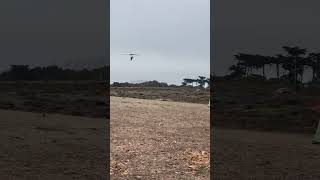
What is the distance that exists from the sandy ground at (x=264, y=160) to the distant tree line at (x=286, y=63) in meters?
8.93

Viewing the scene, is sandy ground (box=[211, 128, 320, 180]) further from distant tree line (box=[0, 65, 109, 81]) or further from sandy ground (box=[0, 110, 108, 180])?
distant tree line (box=[0, 65, 109, 81])

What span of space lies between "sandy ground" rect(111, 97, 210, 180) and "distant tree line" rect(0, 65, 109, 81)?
2.18m

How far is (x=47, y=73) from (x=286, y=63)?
480 inches

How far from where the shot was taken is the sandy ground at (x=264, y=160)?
1032 centimetres

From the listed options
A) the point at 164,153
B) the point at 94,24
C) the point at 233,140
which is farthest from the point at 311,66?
the point at 164,153

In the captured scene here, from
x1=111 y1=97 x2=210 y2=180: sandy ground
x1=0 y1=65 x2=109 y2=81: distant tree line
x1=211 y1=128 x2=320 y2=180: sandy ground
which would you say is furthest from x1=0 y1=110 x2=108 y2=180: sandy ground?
x1=211 y1=128 x2=320 y2=180: sandy ground

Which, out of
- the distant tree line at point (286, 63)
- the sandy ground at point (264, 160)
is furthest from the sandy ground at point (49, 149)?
the distant tree line at point (286, 63)

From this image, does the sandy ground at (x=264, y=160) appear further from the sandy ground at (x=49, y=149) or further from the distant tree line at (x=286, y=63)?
the distant tree line at (x=286, y=63)

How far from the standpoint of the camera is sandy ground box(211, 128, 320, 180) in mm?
10320

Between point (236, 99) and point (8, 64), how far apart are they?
12.9 metres

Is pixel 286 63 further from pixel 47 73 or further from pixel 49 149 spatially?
pixel 49 149

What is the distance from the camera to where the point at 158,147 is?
13547 mm

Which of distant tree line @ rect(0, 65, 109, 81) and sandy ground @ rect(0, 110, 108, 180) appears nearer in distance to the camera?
sandy ground @ rect(0, 110, 108, 180)

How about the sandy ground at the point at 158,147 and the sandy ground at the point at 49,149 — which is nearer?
the sandy ground at the point at 49,149
